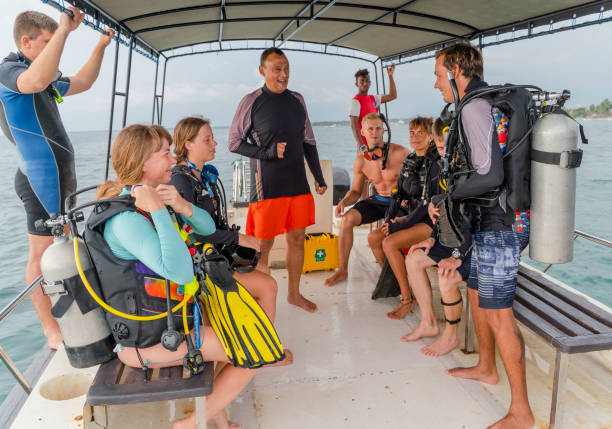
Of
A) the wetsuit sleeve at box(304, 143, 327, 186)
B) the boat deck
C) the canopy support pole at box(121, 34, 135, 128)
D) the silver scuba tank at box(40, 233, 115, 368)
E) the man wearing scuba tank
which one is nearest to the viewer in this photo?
the silver scuba tank at box(40, 233, 115, 368)

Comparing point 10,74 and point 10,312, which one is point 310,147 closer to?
point 10,74

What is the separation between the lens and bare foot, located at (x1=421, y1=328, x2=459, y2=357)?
8.65 ft

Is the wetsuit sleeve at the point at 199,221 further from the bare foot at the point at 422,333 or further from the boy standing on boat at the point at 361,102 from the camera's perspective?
the boy standing on boat at the point at 361,102

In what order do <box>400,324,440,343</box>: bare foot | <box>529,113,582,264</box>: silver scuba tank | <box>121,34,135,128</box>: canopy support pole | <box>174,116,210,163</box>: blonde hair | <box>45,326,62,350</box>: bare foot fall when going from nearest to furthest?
<box>529,113,582,264</box>: silver scuba tank, <box>174,116,210,163</box>: blonde hair, <box>45,326,62,350</box>: bare foot, <box>400,324,440,343</box>: bare foot, <box>121,34,135,128</box>: canopy support pole

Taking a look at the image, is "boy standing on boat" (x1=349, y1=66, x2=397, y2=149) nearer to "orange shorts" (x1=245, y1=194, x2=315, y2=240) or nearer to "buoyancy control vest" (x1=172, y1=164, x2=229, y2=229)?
"orange shorts" (x1=245, y1=194, x2=315, y2=240)

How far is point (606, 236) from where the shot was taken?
15359 millimetres

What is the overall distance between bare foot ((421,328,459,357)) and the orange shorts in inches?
49.5

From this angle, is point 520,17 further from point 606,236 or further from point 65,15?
point 606,236

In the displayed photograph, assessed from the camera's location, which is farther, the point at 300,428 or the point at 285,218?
the point at 285,218

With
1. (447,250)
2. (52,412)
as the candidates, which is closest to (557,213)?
(447,250)

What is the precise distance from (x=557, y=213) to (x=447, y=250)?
3.32 feet

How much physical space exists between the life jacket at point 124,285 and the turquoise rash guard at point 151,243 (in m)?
0.03

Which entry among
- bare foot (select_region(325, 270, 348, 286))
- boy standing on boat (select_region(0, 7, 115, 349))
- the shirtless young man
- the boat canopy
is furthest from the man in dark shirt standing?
boy standing on boat (select_region(0, 7, 115, 349))

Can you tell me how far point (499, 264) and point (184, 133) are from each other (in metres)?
1.75
